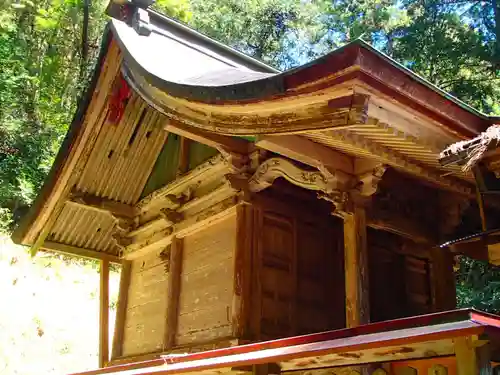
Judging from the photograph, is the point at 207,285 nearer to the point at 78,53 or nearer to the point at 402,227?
the point at 402,227

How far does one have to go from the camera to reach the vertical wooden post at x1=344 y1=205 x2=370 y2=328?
511cm

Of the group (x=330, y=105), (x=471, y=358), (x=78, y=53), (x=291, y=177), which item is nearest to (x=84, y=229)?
(x=291, y=177)

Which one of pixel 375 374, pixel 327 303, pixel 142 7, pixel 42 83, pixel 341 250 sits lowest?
pixel 375 374

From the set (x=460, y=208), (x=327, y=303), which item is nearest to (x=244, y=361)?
(x=327, y=303)

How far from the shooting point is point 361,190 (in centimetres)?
551

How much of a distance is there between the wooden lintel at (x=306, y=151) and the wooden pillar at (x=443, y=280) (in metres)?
2.32

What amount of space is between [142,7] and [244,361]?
6202 mm

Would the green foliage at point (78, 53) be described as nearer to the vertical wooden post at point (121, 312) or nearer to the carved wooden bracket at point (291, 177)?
the vertical wooden post at point (121, 312)

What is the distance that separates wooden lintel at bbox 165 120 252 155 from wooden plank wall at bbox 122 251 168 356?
253cm

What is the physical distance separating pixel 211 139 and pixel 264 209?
3.69ft

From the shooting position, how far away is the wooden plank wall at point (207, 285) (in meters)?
6.54

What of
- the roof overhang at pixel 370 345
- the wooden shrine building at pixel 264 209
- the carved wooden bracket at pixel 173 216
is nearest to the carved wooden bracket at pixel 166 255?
the wooden shrine building at pixel 264 209

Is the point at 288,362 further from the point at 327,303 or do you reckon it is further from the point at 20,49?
the point at 20,49

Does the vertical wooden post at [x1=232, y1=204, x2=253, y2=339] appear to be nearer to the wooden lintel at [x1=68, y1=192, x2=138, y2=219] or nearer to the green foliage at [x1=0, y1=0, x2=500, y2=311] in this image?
the wooden lintel at [x1=68, y1=192, x2=138, y2=219]
